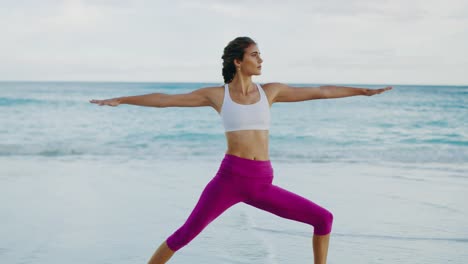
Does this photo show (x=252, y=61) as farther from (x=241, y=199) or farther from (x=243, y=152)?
(x=241, y=199)

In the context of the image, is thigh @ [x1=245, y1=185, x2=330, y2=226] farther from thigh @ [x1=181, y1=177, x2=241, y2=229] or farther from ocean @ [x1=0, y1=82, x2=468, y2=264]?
ocean @ [x1=0, y1=82, x2=468, y2=264]

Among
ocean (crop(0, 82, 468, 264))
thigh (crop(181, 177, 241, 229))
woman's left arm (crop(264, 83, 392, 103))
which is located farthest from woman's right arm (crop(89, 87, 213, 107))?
ocean (crop(0, 82, 468, 264))

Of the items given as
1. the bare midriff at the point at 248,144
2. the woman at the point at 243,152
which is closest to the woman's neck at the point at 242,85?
the woman at the point at 243,152

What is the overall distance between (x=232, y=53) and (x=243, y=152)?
2.15 feet

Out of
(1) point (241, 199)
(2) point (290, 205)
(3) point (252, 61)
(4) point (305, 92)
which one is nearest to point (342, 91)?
(4) point (305, 92)

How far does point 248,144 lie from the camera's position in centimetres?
419

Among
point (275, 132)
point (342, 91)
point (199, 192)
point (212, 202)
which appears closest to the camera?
point (212, 202)

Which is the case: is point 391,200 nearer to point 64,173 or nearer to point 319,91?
point 319,91

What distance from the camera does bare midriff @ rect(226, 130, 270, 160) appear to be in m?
4.19

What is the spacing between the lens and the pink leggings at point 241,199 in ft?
13.5

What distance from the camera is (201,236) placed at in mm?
6207

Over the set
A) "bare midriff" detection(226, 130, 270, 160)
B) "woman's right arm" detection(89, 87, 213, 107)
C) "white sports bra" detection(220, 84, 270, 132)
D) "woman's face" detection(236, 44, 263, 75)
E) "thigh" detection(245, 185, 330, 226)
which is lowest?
"thigh" detection(245, 185, 330, 226)

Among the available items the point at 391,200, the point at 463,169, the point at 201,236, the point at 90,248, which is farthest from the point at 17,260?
the point at 463,169

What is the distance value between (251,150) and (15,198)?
A: 478 centimetres
